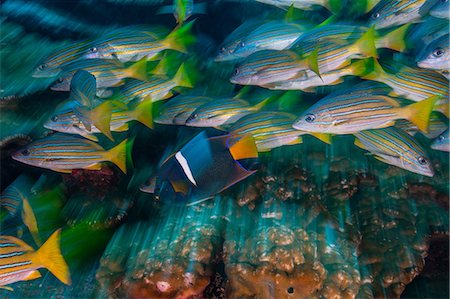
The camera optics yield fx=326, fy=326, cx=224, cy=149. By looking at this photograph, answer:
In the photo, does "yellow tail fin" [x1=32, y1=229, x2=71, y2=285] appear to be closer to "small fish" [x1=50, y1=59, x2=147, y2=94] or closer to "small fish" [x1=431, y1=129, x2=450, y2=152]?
"small fish" [x1=50, y1=59, x2=147, y2=94]

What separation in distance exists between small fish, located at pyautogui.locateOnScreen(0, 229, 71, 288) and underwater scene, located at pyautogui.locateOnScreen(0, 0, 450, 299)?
0.01 m

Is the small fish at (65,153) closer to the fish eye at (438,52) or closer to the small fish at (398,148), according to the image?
the small fish at (398,148)

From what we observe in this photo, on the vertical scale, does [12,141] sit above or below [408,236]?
above

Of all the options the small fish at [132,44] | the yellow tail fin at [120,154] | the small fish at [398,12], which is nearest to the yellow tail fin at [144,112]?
the yellow tail fin at [120,154]

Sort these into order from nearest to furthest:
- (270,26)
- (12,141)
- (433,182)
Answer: (270,26) → (433,182) → (12,141)

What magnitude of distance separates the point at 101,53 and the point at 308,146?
3056mm

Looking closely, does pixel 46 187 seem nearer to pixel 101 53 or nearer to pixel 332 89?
pixel 101 53

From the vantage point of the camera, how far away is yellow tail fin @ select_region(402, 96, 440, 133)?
291 centimetres

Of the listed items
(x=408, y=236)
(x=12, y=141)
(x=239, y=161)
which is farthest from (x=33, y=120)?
(x=408, y=236)

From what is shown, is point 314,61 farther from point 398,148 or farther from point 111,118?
point 111,118

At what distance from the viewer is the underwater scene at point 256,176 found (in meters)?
3.03

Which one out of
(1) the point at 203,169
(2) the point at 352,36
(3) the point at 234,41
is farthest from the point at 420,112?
(3) the point at 234,41

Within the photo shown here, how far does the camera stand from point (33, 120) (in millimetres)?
5469

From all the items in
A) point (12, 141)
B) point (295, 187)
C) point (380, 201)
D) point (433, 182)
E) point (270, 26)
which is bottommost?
point (433, 182)
